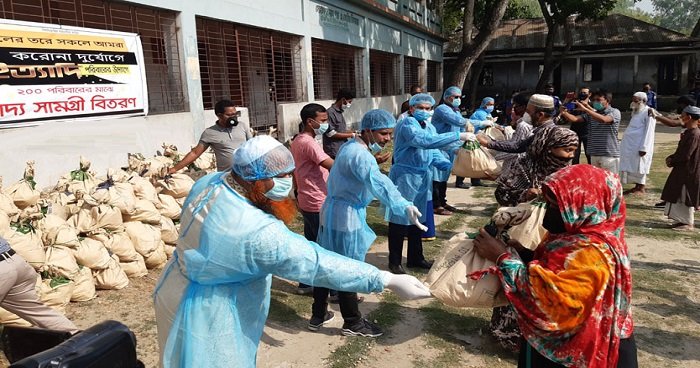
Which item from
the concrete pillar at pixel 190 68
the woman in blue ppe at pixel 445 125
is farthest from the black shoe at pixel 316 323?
the concrete pillar at pixel 190 68

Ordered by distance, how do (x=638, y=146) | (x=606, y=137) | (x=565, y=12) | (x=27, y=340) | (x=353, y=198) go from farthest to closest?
(x=565, y=12) < (x=638, y=146) < (x=606, y=137) < (x=353, y=198) < (x=27, y=340)

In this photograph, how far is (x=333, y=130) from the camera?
600cm

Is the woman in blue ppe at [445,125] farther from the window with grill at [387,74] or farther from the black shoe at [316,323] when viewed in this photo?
the window with grill at [387,74]

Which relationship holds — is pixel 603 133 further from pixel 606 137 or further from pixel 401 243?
pixel 401 243

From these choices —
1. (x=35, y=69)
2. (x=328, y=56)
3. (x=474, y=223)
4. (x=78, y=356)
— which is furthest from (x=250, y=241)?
(x=328, y=56)

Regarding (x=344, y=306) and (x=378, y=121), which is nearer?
(x=344, y=306)

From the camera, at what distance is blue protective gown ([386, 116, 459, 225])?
457 centimetres

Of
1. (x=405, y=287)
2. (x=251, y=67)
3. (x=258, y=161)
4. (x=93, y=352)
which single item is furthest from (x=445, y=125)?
(x=93, y=352)

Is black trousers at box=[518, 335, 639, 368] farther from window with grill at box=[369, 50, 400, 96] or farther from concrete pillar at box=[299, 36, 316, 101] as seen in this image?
window with grill at box=[369, 50, 400, 96]

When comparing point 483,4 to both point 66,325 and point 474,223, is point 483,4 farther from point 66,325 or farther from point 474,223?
point 66,325

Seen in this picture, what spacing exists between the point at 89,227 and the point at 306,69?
6.68 metres

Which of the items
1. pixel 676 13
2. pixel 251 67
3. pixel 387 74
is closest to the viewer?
pixel 251 67

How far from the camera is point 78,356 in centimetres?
160

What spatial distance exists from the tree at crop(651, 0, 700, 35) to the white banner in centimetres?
11949
